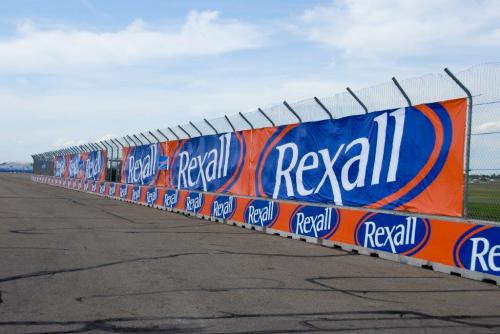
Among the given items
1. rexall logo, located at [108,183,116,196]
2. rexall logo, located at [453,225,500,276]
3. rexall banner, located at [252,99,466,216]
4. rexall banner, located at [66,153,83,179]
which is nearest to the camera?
rexall logo, located at [453,225,500,276]

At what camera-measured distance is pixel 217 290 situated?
7.54 meters

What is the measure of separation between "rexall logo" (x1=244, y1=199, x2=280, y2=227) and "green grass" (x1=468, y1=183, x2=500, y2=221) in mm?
6213

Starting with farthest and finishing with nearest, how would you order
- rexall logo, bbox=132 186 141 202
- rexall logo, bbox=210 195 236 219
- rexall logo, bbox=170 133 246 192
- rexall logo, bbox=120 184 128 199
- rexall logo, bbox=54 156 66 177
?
rexall logo, bbox=54 156 66 177
rexall logo, bbox=120 184 128 199
rexall logo, bbox=132 186 141 202
rexall logo, bbox=170 133 246 192
rexall logo, bbox=210 195 236 219

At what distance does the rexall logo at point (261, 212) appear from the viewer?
16.2 metres

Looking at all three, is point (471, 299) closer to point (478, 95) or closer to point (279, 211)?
point (478, 95)

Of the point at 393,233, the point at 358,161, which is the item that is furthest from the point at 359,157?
the point at 393,233

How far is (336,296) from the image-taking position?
741cm

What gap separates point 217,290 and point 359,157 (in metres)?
7.15

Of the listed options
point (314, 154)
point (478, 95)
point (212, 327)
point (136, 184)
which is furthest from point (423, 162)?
point (136, 184)

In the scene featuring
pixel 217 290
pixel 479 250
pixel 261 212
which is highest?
pixel 261 212

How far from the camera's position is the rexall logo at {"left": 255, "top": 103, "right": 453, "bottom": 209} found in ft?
38.4

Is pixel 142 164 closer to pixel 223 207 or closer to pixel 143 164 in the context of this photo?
pixel 143 164

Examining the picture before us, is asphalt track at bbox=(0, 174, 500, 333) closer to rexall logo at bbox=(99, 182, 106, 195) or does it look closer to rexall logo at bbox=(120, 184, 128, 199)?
rexall logo at bbox=(120, 184, 128, 199)

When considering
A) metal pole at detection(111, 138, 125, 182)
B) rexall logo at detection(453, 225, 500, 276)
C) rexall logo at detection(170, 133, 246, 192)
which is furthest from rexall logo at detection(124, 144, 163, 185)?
rexall logo at detection(453, 225, 500, 276)
